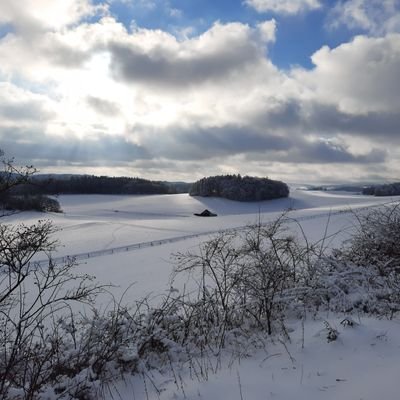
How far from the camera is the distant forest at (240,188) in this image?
99.9 metres

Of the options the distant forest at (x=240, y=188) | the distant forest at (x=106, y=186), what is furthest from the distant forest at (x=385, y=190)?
the distant forest at (x=106, y=186)

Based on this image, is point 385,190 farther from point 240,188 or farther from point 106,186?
point 106,186

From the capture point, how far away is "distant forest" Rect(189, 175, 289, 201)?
99938mm

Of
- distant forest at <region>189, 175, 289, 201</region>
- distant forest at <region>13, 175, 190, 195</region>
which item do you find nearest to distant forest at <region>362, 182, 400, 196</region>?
distant forest at <region>189, 175, 289, 201</region>

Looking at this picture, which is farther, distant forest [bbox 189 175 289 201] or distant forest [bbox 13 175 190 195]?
distant forest [bbox 13 175 190 195]

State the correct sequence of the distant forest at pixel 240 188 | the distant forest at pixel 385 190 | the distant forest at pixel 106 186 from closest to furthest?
the distant forest at pixel 240 188, the distant forest at pixel 385 190, the distant forest at pixel 106 186

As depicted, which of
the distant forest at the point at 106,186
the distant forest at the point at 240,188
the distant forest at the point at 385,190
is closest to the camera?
the distant forest at the point at 240,188

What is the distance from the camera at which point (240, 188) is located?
3947 inches

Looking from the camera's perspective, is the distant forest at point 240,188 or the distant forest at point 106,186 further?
the distant forest at point 106,186

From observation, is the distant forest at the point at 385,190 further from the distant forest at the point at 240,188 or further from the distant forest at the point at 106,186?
the distant forest at the point at 106,186

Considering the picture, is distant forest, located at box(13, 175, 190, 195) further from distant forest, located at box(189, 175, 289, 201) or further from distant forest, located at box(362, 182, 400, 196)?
distant forest, located at box(362, 182, 400, 196)

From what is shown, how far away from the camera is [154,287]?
1521 cm

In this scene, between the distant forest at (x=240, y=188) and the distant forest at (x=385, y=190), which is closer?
the distant forest at (x=240, y=188)

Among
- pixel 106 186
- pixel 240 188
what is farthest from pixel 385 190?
pixel 106 186
